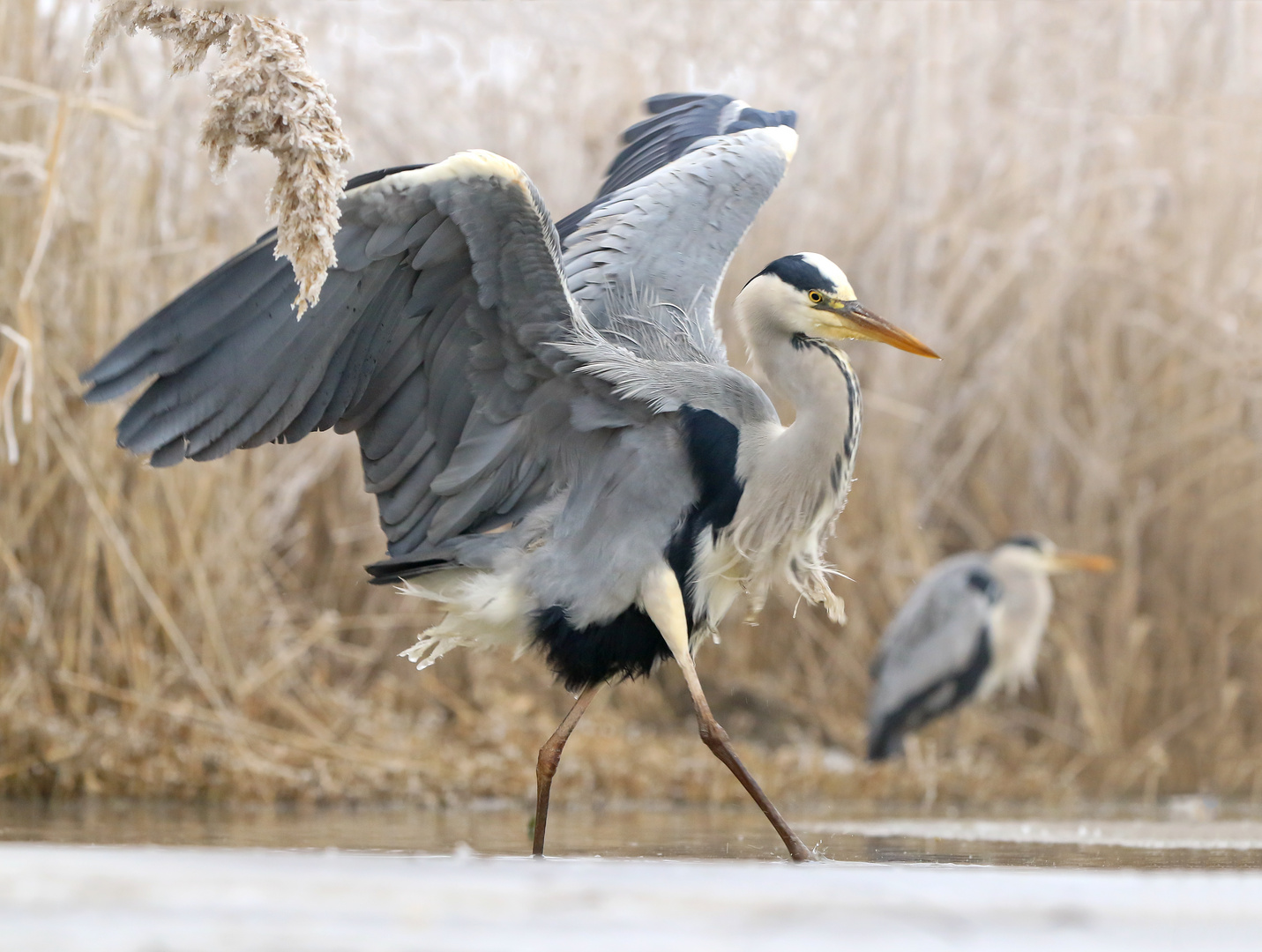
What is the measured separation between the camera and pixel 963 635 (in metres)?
7.20

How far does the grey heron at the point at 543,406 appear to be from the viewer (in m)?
3.25

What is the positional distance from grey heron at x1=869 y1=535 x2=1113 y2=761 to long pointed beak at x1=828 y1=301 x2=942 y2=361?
308cm

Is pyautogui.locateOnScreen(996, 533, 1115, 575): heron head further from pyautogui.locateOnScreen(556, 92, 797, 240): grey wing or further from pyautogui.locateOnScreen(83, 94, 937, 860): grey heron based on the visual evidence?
pyautogui.locateOnScreen(83, 94, 937, 860): grey heron

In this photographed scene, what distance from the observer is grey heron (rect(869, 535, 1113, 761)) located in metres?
6.61

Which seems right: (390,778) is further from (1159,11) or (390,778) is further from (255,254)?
(1159,11)

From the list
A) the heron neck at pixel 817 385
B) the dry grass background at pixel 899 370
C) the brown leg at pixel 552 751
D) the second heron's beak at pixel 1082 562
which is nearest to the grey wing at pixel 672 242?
the heron neck at pixel 817 385

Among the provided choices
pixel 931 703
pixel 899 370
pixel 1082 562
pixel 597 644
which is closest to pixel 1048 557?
pixel 1082 562

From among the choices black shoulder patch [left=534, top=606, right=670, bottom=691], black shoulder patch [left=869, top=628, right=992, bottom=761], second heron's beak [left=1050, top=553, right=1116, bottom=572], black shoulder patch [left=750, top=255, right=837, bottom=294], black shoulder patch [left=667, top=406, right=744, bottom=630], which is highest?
black shoulder patch [left=750, top=255, right=837, bottom=294]

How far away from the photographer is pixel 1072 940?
1435 millimetres

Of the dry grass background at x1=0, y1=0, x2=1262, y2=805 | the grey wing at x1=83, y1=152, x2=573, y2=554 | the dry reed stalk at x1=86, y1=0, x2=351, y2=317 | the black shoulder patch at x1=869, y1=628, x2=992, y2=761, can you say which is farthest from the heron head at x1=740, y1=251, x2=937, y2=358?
the black shoulder patch at x1=869, y1=628, x2=992, y2=761

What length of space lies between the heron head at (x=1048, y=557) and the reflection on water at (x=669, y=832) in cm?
166

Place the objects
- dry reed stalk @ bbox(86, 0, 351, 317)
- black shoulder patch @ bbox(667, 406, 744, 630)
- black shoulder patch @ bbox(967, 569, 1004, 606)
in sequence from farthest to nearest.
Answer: black shoulder patch @ bbox(967, 569, 1004, 606) → black shoulder patch @ bbox(667, 406, 744, 630) → dry reed stalk @ bbox(86, 0, 351, 317)

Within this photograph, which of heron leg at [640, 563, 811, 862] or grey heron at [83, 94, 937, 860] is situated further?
heron leg at [640, 563, 811, 862]

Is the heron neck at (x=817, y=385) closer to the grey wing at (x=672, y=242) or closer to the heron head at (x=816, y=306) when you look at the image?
the heron head at (x=816, y=306)
